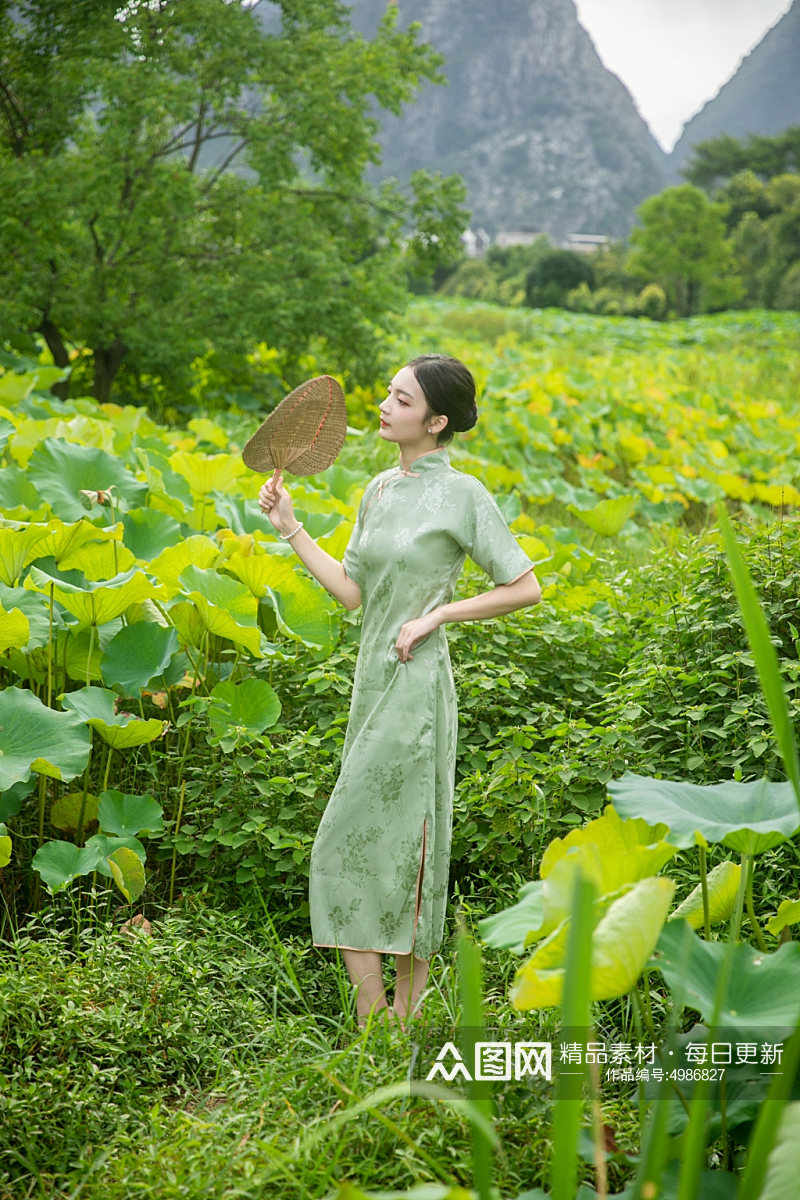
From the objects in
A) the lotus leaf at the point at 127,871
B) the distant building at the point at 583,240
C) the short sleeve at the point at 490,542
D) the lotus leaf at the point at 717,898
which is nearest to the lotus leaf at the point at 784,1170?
the lotus leaf at the point at 717,898

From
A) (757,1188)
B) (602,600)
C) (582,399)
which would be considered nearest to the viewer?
(757,1188)

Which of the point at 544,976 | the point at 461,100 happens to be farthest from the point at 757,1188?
the point at 461,100

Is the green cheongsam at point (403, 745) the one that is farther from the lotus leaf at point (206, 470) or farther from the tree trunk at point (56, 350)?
the tree trunk at point (56, 350)

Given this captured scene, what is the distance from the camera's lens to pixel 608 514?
3.68m

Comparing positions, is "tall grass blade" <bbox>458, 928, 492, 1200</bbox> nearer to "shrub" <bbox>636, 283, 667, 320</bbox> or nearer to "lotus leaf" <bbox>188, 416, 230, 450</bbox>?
"lotus leaf" <bbox>188, 416, 230, 450</bbox>

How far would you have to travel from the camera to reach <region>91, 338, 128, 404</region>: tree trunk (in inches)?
236

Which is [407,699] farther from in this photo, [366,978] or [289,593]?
[289,593]

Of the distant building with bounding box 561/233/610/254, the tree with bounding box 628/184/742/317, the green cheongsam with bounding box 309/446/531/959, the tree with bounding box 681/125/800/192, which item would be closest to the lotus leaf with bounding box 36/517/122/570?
the green cheongsam with bounding box 309/446/531/959

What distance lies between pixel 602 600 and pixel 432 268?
4.17 m

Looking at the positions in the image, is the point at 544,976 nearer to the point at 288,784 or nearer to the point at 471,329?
the point at 288,784

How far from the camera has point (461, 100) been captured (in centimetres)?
9712

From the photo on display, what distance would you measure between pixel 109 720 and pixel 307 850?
465 millimetres

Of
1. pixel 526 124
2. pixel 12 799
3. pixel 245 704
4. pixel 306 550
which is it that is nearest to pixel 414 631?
pixel 306 550

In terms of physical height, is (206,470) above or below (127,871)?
above
